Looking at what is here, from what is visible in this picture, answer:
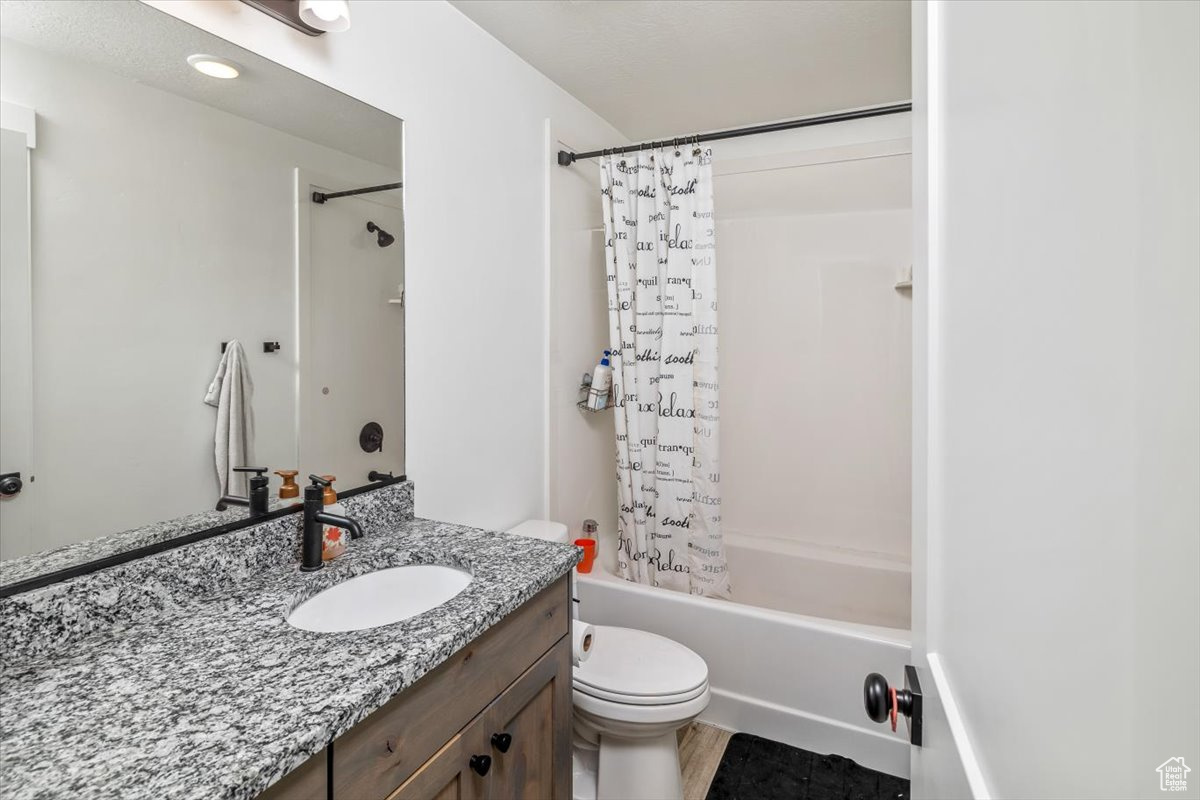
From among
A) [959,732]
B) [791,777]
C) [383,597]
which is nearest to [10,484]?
[383,597]

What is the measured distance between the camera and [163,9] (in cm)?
114

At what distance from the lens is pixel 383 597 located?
132 centimetres

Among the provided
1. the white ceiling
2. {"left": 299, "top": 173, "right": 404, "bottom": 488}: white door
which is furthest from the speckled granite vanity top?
the white ceiling

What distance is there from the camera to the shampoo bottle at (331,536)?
136cm

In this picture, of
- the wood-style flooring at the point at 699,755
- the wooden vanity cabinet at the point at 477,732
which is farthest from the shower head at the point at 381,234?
the wood-style flooring at the point at 699,755

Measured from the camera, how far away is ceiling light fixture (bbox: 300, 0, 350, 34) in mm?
1285

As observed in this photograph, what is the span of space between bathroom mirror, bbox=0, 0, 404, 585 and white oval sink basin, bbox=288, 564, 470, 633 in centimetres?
30

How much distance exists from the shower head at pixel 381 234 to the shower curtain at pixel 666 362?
953mm

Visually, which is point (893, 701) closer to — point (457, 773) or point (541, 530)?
point (457, 773)

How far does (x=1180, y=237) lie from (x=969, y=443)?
0.34 m

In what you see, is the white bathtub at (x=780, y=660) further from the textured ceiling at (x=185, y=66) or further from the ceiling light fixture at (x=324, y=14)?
the ceiling light fixture at (x=324, y=14)

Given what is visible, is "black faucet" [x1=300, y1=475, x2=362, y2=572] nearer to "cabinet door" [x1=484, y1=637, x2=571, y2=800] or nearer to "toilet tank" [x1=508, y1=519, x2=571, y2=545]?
"cabinet door" [x1=484, y1=637, x2=571, y2=800]

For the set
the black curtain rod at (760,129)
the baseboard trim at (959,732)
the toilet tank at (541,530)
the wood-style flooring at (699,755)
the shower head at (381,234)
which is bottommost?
the wood-style flooring at (699,755)

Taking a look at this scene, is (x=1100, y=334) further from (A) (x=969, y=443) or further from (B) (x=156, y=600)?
(B) (x=156, y=600)
